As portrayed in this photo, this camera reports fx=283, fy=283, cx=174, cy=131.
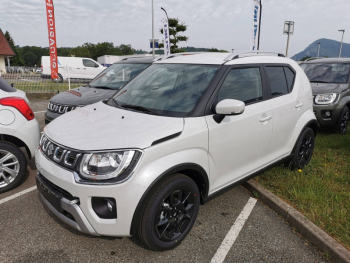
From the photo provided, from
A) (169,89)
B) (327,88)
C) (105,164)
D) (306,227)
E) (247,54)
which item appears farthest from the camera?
(327,88)

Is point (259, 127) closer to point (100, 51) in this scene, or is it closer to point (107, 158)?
point (107, 158)

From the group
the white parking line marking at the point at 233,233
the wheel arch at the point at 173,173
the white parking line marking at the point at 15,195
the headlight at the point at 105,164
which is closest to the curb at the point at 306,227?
the white parking line marking at the point at 233,233

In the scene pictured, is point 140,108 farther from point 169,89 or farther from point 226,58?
point 226,58

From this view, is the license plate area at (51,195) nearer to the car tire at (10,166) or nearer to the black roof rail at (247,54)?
the car tire at (10,166)

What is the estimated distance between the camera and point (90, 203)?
2.28m

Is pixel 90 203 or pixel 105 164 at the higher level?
pixel 105 164

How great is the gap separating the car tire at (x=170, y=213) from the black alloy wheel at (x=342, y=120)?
4993 millimetres

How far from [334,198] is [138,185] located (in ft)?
8.47

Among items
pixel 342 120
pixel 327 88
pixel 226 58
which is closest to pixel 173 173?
pixel 226 58

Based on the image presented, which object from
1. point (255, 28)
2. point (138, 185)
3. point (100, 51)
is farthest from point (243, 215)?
point (100, 51)

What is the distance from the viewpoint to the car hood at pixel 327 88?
6305 mm

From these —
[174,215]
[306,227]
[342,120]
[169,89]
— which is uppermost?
[169,89]

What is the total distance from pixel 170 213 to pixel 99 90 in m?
4.13

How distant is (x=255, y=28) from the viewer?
11641 millimetres
